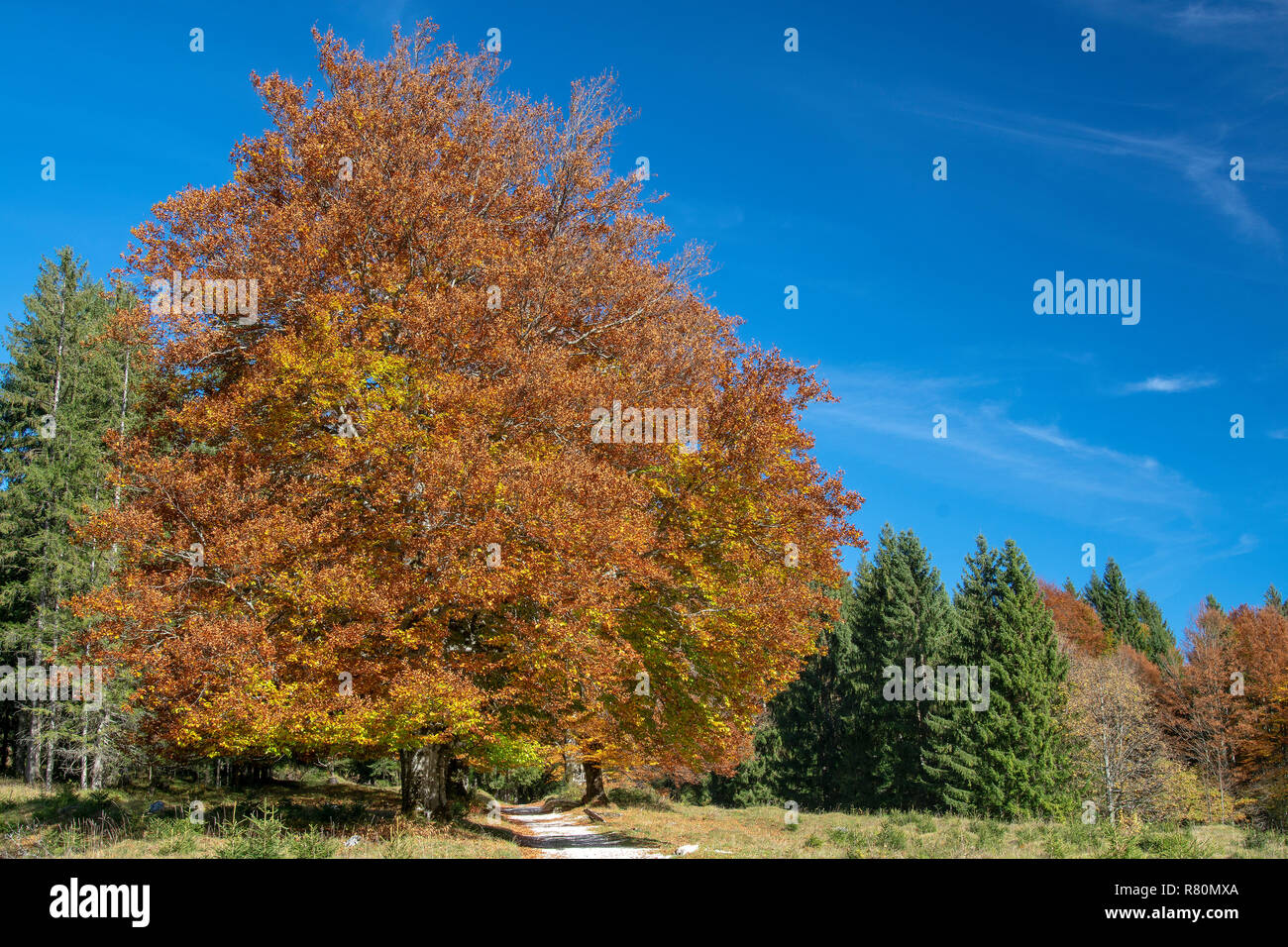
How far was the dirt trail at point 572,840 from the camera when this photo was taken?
16312 mm

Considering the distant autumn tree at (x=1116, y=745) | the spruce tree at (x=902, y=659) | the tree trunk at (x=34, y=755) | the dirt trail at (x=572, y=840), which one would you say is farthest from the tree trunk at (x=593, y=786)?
the distant autumn tree at (x=1116, y=745)

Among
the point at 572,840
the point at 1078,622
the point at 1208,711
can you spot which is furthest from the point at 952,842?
the point at 1078,622

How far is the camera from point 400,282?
51.5 ft

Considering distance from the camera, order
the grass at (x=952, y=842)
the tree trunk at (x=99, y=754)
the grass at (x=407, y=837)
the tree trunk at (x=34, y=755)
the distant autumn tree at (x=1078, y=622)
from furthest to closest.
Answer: the distant autumn tree at (x=1078, y=622) → the tree trunk at (x=34, y=755) → the tree trunk at (x=99, y=754) → the grass at (x=952, y=842) → the grass at (x=407, y=837)

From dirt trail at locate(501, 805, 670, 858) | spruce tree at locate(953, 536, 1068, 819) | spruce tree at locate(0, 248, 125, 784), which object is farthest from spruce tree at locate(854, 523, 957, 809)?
spruce tree at locate(0, 248, 125, 784)

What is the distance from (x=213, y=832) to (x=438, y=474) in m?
9.32

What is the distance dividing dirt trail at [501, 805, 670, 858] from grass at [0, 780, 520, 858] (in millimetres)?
1765

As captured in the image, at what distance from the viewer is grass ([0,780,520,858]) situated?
11227 millimetres

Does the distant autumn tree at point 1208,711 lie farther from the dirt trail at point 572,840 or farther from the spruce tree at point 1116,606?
the dirt trail at point 572,840

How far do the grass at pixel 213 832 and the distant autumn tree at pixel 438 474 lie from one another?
1.58 meters

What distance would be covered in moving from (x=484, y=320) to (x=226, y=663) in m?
7.92

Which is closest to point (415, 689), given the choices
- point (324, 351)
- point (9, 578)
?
point (324, 351)

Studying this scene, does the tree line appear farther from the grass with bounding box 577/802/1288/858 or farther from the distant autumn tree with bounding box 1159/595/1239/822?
the grass with bounding box 577/802/1288/858

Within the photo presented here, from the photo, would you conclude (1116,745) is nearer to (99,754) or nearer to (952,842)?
(952,842)
